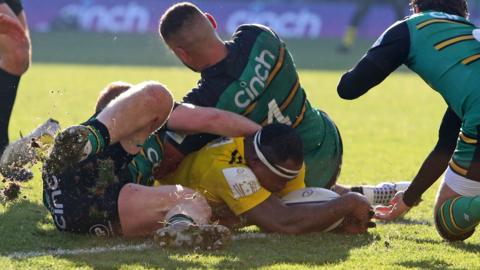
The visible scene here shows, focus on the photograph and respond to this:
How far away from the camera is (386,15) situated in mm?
27531

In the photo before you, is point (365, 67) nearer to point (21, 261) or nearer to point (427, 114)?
point (21, 261)

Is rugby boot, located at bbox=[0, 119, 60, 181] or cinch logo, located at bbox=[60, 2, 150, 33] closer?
rugby boot, located at bbox=[0, 119, 60, 181]

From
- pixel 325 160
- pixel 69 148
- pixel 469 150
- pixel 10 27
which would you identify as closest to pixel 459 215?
pixel 469 150

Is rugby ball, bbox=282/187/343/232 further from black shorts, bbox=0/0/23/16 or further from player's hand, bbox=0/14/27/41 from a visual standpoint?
black shorts, bbox=0/0/23/16

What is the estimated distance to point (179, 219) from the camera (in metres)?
4.84

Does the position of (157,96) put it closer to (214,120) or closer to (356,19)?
(214,120)

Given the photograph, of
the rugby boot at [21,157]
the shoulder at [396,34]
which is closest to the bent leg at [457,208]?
the shoulder at [396,34]

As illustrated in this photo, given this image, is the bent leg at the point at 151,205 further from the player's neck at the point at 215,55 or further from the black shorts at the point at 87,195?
the player's neck at the point at 215,55

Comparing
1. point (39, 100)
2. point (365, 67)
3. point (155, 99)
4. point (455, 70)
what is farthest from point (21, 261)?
point (39, 100)

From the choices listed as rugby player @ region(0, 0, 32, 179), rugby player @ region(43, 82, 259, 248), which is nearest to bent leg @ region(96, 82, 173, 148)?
rugby player @ region(43, 82, 259, 248)

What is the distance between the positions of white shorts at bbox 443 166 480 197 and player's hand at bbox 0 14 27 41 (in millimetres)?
3043

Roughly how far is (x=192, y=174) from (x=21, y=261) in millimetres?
1249

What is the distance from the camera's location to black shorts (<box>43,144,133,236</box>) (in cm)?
502

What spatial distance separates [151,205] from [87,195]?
33cm
